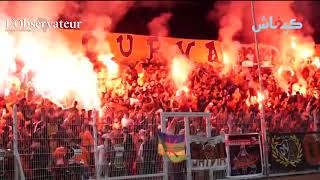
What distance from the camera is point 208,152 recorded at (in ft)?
33.3

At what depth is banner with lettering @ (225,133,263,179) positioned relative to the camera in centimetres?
1028

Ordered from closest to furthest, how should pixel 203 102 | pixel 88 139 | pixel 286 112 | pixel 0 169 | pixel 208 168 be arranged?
pixel 0 169
pixel 88 139
pixel 208 168
pixel 286 112
pixel 203 102

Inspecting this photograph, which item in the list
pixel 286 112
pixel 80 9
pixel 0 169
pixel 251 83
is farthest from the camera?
Result: pixel 251 83

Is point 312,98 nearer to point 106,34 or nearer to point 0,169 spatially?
point 106,34

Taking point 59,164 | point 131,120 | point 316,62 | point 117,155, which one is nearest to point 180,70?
point 131,120

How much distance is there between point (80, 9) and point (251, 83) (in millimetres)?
5408

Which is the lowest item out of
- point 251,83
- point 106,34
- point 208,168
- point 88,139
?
point 208,168

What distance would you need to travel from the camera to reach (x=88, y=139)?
924cm

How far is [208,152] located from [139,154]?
1.38 metres

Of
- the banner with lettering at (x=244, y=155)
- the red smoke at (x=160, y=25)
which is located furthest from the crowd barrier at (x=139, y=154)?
the red smoke at (x=160, y=25)

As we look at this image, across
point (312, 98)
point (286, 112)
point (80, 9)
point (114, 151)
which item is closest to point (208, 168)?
point (114, 151)

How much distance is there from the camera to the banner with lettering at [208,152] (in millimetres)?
10047

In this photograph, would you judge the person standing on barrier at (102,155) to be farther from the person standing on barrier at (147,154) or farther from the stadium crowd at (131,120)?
the person standing on barrier at (147,154)

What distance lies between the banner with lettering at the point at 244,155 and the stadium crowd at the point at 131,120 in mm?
364
